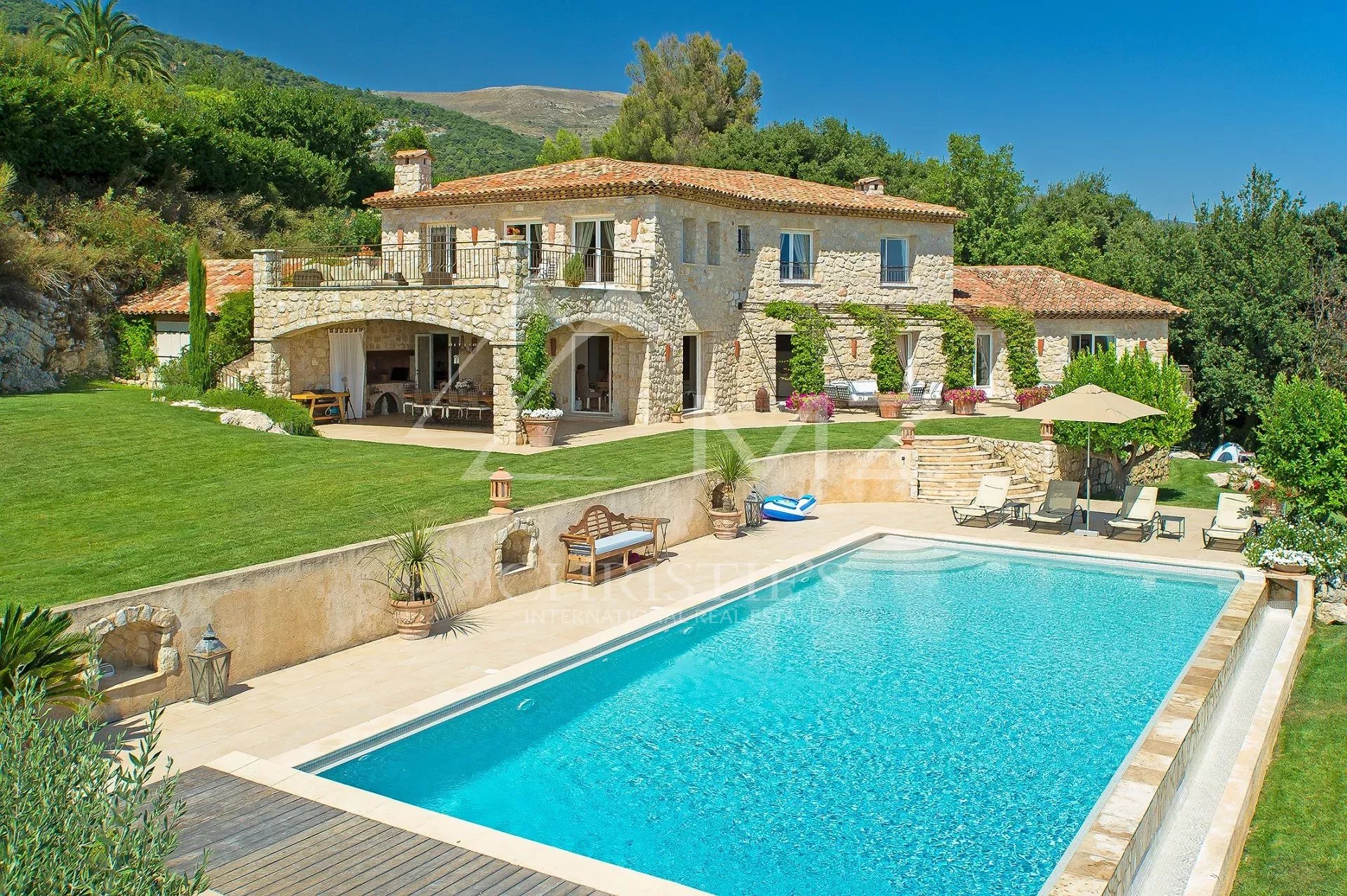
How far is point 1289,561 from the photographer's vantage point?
15359 mm

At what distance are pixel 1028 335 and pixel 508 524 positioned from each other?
24957 mm

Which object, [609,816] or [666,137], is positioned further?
[666,137]

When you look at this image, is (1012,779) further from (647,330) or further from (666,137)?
(666,137)

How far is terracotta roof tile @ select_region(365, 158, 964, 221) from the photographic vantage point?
2709 cm

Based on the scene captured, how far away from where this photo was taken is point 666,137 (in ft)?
184

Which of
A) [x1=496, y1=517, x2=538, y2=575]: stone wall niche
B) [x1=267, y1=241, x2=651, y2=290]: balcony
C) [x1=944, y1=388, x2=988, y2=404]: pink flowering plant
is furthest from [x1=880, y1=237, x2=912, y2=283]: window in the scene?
[x1=496, y1=517, x2=538, y2=575]: stone wall niche

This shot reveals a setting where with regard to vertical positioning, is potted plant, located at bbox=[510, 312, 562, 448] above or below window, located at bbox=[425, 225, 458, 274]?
below

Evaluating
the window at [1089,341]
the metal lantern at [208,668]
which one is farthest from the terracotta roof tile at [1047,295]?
the metal lantern at [208,668]

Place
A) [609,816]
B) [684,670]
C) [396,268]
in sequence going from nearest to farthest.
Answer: [609,816], [684,670], [396,268]

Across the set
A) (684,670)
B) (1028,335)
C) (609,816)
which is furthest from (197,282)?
(1028,335)

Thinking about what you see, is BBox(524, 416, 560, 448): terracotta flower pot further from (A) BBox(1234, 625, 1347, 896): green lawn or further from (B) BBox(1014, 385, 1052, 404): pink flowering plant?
(B) BBox(1014, 385, 1052, 404): pink flowering plant

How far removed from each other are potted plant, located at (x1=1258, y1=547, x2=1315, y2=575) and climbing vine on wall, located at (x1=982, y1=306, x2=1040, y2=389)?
64.1ft

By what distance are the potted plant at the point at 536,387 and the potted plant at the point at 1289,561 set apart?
13.5 metres

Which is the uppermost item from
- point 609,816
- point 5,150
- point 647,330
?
point 5,150
